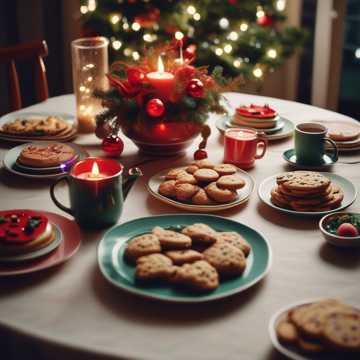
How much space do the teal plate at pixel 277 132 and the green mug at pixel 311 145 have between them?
0.15 metres

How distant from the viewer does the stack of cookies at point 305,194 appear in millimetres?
1356

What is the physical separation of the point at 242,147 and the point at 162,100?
24cm

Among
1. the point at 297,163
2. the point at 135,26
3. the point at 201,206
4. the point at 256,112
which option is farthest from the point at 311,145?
the point at 135,26

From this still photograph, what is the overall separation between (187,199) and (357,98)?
2.85 m

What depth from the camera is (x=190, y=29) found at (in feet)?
9.86

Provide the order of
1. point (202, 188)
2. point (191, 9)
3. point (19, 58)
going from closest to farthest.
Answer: point (202, 188), point (19, 58), point (191, 9)

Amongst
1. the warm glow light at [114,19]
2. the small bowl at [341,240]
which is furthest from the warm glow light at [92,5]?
the small bowl at [341,240]

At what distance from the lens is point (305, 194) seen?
1.36 m

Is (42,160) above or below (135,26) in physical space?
below

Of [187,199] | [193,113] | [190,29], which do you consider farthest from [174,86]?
[190,29]

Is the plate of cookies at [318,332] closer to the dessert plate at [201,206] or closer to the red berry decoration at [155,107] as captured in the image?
the dessert plate at [201,206]

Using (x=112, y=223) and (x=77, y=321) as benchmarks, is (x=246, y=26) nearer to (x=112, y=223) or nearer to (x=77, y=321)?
(x=112, y=223)

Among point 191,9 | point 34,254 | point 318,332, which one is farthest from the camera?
point 191,9

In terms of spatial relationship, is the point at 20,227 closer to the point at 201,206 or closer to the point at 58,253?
the point at 58,253
